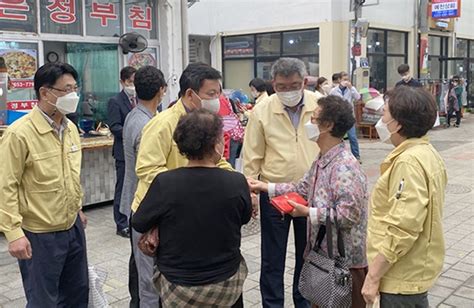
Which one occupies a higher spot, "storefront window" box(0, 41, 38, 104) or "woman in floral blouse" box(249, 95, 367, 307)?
"storefront window" box(0, 41, 38, 104)

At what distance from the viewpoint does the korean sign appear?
16.8m

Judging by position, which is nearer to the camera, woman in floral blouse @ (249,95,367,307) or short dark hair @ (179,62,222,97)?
woman in floral blouse @ (249,95,367,307)

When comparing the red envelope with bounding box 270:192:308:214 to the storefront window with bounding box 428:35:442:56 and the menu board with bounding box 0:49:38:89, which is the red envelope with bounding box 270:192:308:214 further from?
the storefront window with bounding box 428:35:442:56

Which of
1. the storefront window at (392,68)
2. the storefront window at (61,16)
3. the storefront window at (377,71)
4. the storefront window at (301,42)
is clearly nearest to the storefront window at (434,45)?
the storefront window at (392,68)

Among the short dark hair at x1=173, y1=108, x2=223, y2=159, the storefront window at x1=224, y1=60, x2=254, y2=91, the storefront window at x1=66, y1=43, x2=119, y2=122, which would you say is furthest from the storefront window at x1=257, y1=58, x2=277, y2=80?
the short dark hair at x1=173, y1=108, x2=223, y2=159

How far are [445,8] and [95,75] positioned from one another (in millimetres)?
12395

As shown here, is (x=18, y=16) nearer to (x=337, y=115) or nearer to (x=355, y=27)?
(x=337, y=115)

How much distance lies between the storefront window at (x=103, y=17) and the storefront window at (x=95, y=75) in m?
0.23

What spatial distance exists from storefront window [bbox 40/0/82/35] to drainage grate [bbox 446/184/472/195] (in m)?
6.14

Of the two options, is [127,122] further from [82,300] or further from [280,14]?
[280,14]

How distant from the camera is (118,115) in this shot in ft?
19.1

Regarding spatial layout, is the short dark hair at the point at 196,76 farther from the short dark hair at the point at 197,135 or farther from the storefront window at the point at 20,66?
the storefront window at the point at 20,66

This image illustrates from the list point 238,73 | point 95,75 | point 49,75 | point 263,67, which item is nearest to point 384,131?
point 49,75

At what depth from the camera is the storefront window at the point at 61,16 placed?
25.7 feet
